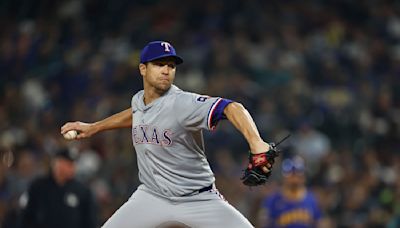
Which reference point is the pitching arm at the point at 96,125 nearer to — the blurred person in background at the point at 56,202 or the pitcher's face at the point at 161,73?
the pitcher's face at the point at 161,73

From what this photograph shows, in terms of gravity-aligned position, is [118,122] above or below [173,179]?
above

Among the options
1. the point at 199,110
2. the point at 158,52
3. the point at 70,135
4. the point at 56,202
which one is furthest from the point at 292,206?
the point at 199,110

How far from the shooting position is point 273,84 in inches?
538

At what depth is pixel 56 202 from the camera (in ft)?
28.1

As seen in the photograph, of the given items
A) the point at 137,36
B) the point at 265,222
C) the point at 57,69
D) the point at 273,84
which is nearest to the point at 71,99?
the point at 57,69

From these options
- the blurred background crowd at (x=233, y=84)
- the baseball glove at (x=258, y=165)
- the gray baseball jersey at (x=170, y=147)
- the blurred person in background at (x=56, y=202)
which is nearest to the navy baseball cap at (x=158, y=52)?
the gray baseball jersey at (x=170, y=147)

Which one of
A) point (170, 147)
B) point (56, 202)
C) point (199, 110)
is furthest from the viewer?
point (56, 202)

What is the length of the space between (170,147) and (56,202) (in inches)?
107

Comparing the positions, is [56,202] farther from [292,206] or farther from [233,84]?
[233,84]

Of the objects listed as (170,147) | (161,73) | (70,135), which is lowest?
(170,147)

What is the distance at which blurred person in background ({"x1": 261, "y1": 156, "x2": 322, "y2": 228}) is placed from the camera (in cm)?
953

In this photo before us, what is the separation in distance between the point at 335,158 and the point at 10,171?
13.7ft

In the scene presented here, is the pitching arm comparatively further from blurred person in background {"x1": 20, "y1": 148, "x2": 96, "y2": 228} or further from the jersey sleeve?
blurred person in background {"x1": 20, "y1": 148, "x2": 96, "y2": 228}

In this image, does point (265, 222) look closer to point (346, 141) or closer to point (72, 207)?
point (72, 207)
